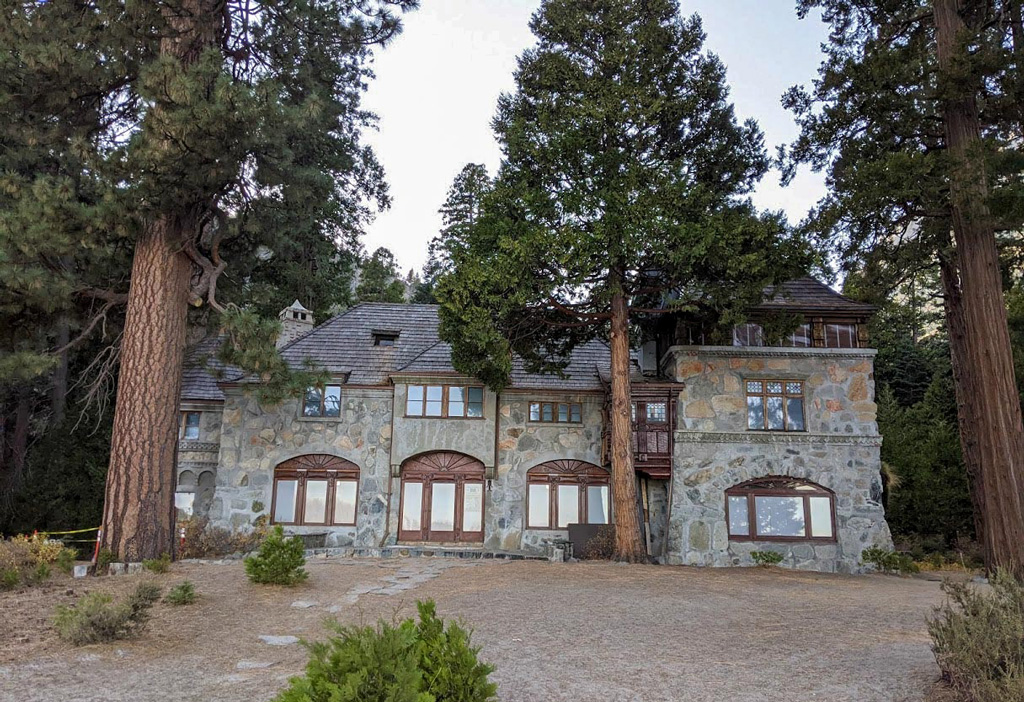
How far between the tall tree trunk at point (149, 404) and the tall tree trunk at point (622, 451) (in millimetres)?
8411

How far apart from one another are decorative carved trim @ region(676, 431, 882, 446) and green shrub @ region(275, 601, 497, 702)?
14.2m

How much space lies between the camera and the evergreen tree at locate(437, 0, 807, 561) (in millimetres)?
14336

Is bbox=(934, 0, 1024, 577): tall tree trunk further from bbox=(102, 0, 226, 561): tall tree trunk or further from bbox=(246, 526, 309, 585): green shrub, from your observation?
bbox=(102, 0, 226, 561): tall tree trunk

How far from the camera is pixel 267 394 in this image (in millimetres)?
14992

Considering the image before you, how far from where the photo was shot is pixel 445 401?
1911 cm

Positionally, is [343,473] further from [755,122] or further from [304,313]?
[755,122]

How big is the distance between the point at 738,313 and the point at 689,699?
427 inches

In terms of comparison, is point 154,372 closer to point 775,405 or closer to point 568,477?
point 568,477

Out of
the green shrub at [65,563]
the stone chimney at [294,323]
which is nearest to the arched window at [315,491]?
the stone chimney at [294,323]

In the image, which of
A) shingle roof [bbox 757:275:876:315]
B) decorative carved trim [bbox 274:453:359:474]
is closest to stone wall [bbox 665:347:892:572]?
shingle roof [bbox 757:275:876:315]

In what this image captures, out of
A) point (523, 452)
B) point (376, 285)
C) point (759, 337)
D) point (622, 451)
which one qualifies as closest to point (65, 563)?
point (622, 451)

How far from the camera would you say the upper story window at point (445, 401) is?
19047 mm

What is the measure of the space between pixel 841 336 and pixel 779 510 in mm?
4561

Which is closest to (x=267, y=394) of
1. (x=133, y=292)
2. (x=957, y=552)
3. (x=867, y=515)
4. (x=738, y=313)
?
(x=133, y=292)
